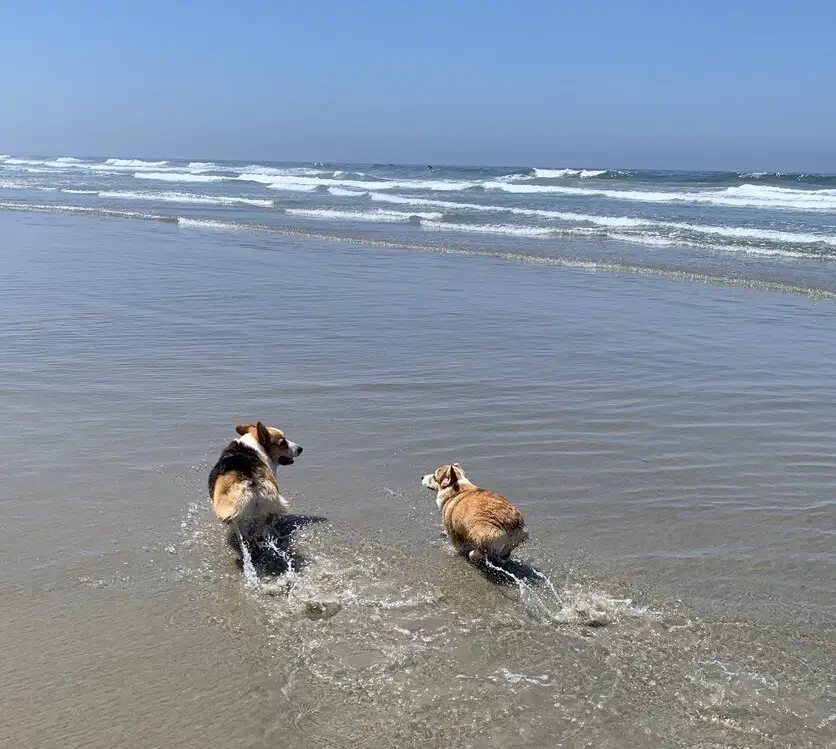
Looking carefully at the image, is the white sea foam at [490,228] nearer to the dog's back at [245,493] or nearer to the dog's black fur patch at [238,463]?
the dog's black fur patch at [238,463]

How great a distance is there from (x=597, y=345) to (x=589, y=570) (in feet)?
17.5

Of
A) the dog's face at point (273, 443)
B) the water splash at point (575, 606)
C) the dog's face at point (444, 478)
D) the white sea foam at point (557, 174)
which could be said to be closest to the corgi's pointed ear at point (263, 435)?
the dog's face at point (273, 443)

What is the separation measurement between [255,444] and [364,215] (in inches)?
915

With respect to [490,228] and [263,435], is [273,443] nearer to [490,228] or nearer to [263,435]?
[263,435]

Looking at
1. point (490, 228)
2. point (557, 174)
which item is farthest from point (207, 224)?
point (557, 174)

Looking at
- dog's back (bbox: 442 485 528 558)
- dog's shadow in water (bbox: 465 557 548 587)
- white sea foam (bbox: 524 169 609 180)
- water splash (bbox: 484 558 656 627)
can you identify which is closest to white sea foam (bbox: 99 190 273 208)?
white sea foam (bbox: 524 169 609 180)

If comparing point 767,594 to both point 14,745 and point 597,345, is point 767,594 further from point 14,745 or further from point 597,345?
point 597,345

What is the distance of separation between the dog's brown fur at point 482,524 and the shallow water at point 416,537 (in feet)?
0.56

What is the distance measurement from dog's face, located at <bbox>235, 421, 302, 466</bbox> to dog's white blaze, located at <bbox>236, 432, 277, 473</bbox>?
17 mm

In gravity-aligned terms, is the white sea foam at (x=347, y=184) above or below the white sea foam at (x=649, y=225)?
above

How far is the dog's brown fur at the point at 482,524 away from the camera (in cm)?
457

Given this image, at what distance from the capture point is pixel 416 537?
5.10 meters

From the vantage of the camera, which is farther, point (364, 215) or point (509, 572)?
point (364, 215)

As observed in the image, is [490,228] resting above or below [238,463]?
above
